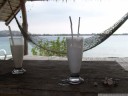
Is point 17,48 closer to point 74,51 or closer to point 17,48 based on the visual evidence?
point 17,48

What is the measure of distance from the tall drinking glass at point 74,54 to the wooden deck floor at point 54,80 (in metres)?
0.05

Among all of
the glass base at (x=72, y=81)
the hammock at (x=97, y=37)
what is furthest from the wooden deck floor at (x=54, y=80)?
the hammock at (x=97, y=37)

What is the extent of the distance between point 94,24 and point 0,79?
18.6 ft

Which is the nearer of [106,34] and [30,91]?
[30,91]

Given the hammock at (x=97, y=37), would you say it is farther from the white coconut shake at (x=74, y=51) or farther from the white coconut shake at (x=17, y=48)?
the white coconut shake at (x=74, y=51)

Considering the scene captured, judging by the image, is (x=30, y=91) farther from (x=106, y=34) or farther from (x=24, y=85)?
(x=106, y=34)

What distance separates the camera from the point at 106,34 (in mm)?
3641

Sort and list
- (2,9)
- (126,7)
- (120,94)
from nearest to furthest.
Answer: (120,94) → (126,7) → (2,9)

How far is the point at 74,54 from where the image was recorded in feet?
4.49

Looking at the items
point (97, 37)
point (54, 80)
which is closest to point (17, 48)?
point (54, 80)

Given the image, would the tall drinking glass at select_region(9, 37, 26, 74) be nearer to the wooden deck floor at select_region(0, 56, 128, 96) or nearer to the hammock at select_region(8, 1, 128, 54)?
the wooden deck floor at select_region(0, 56, 128, 96)

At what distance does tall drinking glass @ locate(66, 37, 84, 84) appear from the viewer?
136cm

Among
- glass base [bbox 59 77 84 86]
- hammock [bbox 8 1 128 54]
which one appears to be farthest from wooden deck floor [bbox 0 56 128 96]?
hammock [bbox 8 1 128 54]

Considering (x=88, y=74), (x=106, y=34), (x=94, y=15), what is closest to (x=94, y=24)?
(x=94, y=15)
